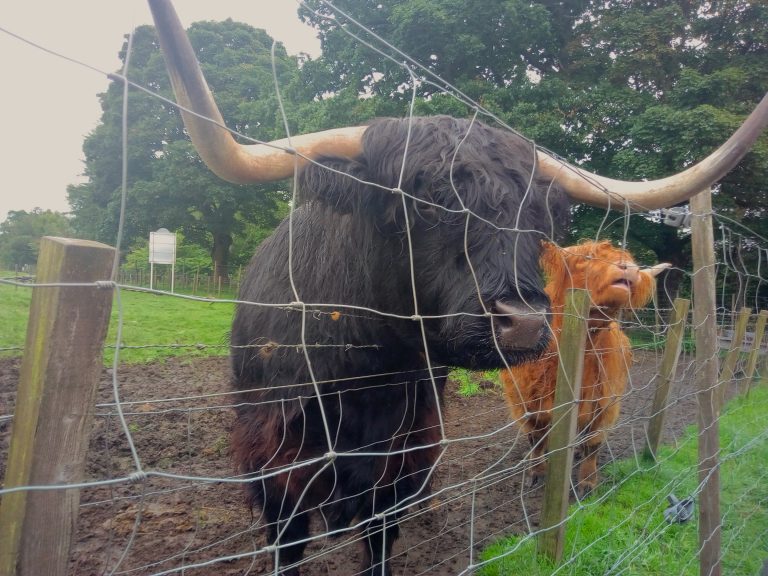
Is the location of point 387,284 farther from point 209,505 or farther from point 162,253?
point 162,253

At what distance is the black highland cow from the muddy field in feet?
0.88

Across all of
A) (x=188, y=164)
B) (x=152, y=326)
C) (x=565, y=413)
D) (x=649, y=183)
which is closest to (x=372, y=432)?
(x=565, y=413)

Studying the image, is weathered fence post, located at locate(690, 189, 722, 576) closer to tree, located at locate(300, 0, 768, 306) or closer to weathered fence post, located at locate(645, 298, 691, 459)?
weathered fence post, located at locate(645, 298, 691, 459)

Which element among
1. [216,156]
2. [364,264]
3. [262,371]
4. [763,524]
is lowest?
[763,524]

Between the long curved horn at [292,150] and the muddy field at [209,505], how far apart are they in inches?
30.9

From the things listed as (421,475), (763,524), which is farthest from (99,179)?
(763,524)

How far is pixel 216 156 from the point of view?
1.43m

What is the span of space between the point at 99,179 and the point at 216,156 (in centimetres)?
1346

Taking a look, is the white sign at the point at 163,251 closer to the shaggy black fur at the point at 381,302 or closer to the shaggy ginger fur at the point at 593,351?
the shaggy black fur at the point at 381,302

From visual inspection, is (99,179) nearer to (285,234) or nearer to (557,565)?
(285,234)

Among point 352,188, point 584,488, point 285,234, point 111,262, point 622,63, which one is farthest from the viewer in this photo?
A: point 622,63

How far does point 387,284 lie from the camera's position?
82.4 inches

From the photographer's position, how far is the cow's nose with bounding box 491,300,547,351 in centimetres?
167

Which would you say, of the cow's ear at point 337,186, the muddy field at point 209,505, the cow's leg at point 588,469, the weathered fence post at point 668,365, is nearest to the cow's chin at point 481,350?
the muddy field at point 209,505
